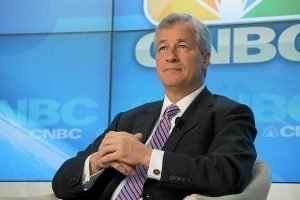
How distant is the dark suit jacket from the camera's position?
1709 mm

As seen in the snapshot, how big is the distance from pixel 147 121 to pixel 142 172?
298 millimetres

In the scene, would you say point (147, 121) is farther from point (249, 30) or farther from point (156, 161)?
point (249, 30)

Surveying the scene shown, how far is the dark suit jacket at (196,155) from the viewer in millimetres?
1709

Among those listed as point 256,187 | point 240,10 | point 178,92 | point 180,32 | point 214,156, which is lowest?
point 256,187

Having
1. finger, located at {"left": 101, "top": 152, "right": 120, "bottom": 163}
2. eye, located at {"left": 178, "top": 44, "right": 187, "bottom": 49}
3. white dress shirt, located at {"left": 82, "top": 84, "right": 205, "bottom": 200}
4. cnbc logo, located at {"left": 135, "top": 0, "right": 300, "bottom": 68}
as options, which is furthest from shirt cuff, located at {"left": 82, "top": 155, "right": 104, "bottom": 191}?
cnbc logo, located at {"left": 135, "top": 0, "right": 300, "bottom": 68}

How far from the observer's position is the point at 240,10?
17.2ft

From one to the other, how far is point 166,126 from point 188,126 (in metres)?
0.13

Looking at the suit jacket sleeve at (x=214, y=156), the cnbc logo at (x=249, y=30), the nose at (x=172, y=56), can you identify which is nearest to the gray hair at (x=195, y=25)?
the nose at (x=172, y=56)

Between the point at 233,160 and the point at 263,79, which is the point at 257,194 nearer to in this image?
the point at 233,160

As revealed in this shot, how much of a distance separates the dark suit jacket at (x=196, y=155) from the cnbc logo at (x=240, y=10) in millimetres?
3172

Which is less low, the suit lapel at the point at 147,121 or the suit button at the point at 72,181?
the suit lapel at the point at 147,121

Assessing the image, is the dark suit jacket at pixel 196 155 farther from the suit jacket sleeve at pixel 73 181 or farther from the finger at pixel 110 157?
the finger at pixel 110 157

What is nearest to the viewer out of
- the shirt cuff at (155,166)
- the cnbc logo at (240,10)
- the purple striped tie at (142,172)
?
the shirt cuff at (155,166)

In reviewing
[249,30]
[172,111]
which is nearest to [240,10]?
[249,30]
